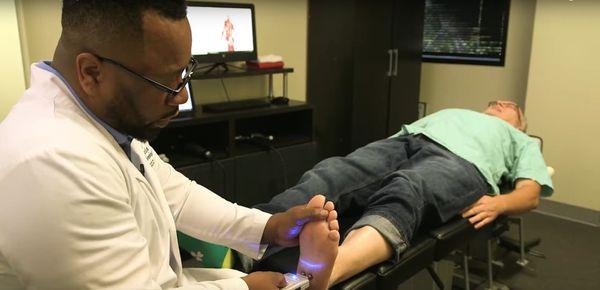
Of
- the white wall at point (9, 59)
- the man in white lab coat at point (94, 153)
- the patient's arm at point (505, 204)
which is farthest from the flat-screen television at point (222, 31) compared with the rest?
the man in white lab coat at point (94, 153)

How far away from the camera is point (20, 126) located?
70 centimetres

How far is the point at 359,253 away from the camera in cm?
131

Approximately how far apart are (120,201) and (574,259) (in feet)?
8.00

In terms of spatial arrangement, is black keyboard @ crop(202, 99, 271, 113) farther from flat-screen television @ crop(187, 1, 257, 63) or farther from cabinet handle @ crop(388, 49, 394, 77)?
cabinet handle @ crop(388, 49, 394, 77)

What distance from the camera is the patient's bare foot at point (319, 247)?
1.11m

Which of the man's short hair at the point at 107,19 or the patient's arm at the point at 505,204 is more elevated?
the man's short hair at the point at 107,19

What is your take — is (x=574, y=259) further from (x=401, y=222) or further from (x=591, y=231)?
(x=401, y=222)

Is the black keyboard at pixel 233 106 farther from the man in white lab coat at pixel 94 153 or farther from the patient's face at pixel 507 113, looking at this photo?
the man in white lab coat at pixel 94 153

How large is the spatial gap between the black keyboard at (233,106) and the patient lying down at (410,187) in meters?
0.89

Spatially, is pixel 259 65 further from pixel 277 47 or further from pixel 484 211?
pixel 484 211

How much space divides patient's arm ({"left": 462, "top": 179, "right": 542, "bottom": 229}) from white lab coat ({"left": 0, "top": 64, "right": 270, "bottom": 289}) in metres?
1.15

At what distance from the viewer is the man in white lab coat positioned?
64cm

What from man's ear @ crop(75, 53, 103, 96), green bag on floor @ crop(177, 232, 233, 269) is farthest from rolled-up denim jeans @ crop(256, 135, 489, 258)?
man's ear @ crop(75, 53, 103, 96)

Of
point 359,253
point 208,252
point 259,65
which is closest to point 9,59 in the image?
point 259,65
